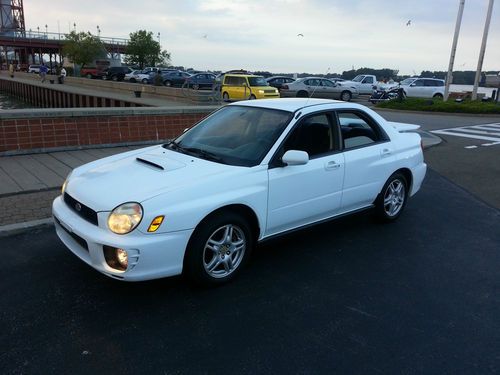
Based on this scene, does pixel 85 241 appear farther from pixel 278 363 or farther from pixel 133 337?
pixel 278 363

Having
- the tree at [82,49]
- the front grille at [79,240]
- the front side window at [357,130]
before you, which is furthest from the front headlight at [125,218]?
the tree at [82,49]

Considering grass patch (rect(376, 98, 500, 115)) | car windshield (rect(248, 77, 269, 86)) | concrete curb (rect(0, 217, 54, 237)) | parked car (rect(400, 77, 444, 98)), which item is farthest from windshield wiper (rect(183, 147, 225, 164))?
parked car (rect(400, 77, 444, 98))

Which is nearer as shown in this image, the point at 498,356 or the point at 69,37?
the point at 498,356

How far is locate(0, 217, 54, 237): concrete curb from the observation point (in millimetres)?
4773

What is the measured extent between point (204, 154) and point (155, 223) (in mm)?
1102

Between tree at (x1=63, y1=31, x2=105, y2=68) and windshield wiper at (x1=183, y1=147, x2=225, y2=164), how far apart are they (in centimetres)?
7031

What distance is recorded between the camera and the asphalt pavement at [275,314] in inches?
Result: 111

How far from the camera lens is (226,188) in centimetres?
360

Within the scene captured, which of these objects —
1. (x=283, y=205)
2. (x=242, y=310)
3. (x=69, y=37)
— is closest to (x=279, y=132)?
(x=283, y=205)

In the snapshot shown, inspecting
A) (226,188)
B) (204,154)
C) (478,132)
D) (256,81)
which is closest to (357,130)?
(204,154)

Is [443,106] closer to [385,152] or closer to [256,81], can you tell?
[256,81]

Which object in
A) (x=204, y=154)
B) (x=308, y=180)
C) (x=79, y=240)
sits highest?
(x=204, y=154)

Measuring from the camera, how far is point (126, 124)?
949cm

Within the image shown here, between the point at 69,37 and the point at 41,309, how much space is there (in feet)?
256
